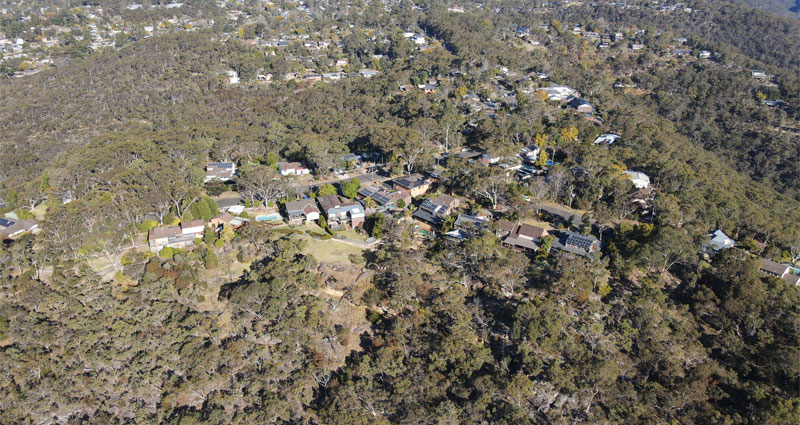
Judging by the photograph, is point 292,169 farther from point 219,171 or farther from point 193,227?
A: point 193,227

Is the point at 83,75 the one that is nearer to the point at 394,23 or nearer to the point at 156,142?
the point at 156,142

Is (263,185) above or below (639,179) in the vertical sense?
above

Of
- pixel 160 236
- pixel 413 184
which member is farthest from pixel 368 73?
pixel 160 236

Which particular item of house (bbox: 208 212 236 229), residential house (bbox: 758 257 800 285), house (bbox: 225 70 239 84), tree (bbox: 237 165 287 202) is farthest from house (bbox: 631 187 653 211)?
house (bbox: 225 70 239 84)

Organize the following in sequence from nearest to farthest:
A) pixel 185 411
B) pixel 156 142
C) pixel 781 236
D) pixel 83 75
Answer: pixel 185 411, pixel 781 236, pixel 156 142, pixel 83 75

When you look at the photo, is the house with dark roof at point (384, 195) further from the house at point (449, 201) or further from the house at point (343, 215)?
the house at point (449, 201)

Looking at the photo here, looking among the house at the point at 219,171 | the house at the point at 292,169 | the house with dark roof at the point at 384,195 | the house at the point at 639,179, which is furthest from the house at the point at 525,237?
the house at the point at 219,171

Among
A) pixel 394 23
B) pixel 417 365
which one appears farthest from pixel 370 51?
pixel 417 365
